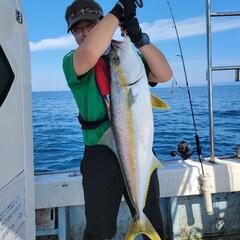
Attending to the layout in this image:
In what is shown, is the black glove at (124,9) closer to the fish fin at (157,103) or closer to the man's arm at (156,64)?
the man's arm at (156,64)

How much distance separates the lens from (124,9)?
2.58 meters

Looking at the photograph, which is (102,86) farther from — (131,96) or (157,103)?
(157,103)

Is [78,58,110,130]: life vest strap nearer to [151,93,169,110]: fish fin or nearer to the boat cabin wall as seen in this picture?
[151,93,169,110]: fish fin

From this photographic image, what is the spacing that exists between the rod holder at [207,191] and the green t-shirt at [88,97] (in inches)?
66.9

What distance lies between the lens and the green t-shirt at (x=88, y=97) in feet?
9.63

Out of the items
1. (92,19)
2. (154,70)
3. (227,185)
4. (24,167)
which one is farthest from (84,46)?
(227,185)

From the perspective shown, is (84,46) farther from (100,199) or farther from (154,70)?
(100,199)

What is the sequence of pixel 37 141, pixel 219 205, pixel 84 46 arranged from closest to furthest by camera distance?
pixel 84 46 → pixel 219 205 → pixel 37 141

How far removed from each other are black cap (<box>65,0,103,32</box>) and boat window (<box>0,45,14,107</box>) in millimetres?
891

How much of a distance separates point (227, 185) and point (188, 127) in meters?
11.3

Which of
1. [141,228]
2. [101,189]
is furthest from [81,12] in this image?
[141,228]

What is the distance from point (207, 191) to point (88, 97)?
1.90 m

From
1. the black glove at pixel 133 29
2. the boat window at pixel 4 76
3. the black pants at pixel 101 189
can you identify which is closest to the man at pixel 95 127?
the black pants at pixel 101 189

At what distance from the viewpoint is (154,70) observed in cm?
297
